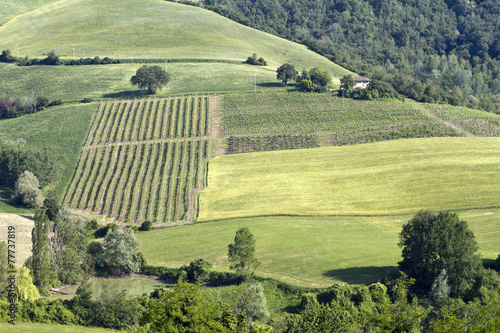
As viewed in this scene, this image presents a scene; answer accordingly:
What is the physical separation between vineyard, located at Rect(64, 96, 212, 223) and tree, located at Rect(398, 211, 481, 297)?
40.5 m

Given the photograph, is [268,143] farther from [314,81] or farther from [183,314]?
[183,314]

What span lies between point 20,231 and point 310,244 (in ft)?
147

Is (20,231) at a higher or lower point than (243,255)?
lower

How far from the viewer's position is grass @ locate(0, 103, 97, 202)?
12653cm

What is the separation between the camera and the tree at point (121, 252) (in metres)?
79.3

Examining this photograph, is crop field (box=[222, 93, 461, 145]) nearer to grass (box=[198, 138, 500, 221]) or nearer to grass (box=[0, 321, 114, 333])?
grass (box=[198, 138, 500, 221])

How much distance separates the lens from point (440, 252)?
6888 cm

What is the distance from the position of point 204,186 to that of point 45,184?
103 feet

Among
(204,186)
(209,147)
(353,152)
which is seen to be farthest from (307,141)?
(204,186)

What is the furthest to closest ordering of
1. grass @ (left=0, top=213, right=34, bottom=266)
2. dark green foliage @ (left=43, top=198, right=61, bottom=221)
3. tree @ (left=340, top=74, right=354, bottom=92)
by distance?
tree @ (left=340, top=74, right=354, bottom=92) < dark green foliage @ (left=43, top=198, right=61, bottom=221) < grass @ (left=0, top=213, right=34, bottom=266)

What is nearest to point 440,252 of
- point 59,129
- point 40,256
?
point 40,256

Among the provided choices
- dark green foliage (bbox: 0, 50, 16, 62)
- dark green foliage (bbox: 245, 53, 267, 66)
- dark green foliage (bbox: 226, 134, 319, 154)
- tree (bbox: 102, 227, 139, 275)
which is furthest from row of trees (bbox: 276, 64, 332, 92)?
tree (bbox: 102, 227, 139, 275)

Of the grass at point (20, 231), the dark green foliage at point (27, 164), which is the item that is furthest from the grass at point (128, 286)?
the dark green foliage at point (27, 164)

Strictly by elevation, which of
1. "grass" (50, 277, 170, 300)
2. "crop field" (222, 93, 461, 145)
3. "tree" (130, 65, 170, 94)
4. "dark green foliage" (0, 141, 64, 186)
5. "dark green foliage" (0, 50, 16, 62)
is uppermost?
"dark green foliage" (0, 50, 16, 62)
